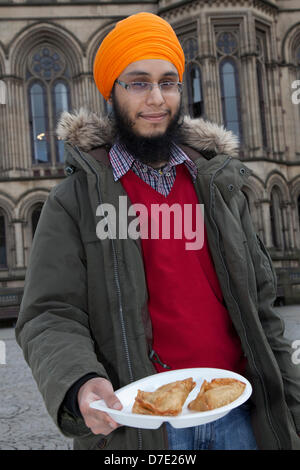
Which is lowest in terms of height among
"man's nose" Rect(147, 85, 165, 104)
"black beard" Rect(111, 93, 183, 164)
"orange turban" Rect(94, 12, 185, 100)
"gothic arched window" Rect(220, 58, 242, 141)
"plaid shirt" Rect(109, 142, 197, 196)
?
"plaid shirt" Rect(109, 142, 197, 196)

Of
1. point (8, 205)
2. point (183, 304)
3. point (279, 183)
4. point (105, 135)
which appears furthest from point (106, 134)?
point (279, 183)

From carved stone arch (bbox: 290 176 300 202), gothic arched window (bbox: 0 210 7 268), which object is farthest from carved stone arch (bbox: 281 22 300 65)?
gothic arched window (bbox: 0 210 7 268)

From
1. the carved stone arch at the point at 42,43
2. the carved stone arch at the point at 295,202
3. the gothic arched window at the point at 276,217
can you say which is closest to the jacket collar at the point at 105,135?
the gothic arched window at the point at 276,217

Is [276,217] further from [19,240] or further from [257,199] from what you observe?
[19,240]

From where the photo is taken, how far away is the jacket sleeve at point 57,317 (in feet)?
4.31

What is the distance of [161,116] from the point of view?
1753mm

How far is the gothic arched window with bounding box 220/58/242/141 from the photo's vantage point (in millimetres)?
19453

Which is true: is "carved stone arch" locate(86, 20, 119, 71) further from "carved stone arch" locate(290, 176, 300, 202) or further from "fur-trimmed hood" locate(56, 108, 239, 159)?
"fur-trimmed hood" locate(56, 108, 239, 159)

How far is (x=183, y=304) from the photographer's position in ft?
5.29

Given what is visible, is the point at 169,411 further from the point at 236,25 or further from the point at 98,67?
the point at 236,25

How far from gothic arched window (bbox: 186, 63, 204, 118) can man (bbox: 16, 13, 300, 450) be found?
17928 millimetres
